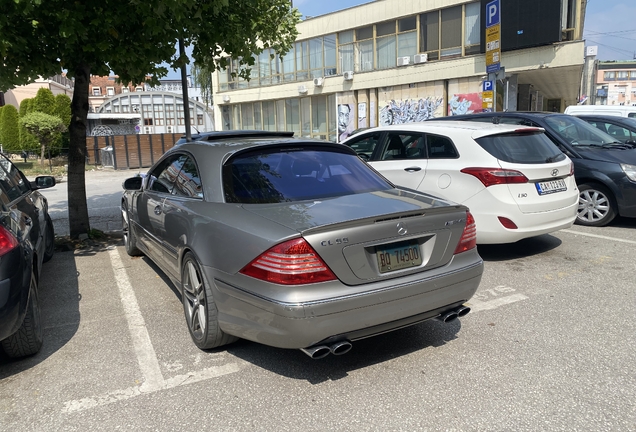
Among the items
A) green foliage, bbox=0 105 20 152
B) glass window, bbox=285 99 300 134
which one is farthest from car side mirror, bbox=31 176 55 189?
green foliage, bbox=0 105 20 152

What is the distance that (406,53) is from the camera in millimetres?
26016

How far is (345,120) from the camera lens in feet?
96.4

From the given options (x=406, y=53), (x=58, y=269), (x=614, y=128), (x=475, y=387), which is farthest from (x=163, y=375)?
(x=406, y=53)

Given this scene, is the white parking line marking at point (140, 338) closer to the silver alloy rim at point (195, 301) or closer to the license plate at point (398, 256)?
the silver alloy rim at point (195, 301)

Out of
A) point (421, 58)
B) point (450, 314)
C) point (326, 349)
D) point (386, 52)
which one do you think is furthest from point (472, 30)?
point (326, 349)

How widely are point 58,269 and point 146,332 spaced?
2740 millimetres

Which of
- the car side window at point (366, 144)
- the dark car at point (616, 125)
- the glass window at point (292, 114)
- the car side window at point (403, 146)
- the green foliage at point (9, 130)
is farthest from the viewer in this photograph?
the glass window at point (292, 114)

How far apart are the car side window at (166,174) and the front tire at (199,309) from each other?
42.7 inches

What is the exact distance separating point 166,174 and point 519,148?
386 centimetres

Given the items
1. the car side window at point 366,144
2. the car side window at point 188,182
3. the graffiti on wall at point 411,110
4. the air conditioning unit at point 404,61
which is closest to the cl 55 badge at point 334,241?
the car side window at point 188,182

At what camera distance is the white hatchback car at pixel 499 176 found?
17.9ft

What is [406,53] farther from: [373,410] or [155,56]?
[373,410]

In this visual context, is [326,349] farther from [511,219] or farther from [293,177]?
[511,219]

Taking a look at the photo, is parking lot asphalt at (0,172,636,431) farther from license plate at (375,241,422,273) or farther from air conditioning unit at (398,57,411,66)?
air conditioning unit at (398,57,411,66)
